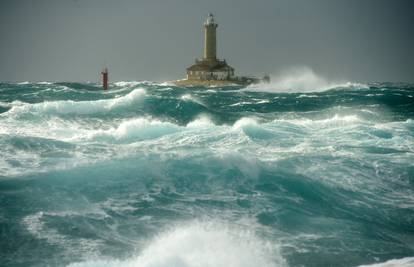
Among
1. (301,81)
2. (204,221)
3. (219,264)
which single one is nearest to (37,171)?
(204,221)

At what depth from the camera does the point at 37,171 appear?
12.8 meters

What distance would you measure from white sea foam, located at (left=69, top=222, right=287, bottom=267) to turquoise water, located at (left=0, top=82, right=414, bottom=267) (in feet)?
0.07

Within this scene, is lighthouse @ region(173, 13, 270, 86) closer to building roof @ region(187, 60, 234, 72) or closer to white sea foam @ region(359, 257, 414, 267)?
building roof @ region(187, 60, 234, 72)

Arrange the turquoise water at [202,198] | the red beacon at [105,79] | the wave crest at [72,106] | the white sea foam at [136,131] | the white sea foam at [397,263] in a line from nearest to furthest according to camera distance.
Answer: the white sea foam at [397,263]
the turquoise water at [202,198]
the white sea foam at [136,131]
the wave crest at [72,106]
the red beacon at [105,79]

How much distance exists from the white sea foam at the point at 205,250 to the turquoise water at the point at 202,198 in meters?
0.02

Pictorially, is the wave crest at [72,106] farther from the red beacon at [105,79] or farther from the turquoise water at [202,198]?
the red beacon at [105,79]

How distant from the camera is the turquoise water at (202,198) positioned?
8.43 meters

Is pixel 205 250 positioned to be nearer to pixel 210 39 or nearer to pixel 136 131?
pixel 136 131

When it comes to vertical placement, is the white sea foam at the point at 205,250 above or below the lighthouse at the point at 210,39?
below

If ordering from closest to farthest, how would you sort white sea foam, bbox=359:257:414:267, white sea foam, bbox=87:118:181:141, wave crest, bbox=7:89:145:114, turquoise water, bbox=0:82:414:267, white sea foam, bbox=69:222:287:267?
white sea foam, bbox=359:257:414:267 → white sea foam, bbox=69:222:287:267 → turquoise water, bbox=0:82:414:267 → white sea foam, bbox=87:118:181:141 → wave crest, bbox=7:89:145:114

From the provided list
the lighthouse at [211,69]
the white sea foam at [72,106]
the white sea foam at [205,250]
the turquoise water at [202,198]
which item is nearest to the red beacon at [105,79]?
the lighthouse at [211,69]

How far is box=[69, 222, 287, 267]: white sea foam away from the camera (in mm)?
7688

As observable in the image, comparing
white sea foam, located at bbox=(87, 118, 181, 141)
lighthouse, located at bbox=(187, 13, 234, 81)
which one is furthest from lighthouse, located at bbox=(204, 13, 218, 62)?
white sea foam, located at bbox=(87, 118, 181, 141)

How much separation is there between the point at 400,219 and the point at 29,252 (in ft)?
26.4
